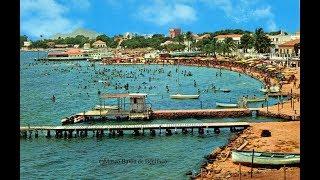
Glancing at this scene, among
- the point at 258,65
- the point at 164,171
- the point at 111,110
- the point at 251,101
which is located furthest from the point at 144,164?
the point at 258,65

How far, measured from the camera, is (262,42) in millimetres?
75750

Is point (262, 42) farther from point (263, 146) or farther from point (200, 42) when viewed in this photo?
point (263, 146)

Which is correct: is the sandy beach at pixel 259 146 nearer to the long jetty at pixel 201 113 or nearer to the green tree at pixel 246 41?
the long jetty at pixel 201 113

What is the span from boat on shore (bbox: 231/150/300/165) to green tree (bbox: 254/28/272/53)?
5652cm

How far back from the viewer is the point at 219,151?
73.0ft

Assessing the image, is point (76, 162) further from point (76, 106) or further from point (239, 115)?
point (76, 106)

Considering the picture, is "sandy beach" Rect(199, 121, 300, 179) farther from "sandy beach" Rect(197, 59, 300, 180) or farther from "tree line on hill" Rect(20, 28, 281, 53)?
"tree line on hill" Rect(20, 28, 281, 53)

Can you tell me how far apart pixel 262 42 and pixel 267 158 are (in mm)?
59102

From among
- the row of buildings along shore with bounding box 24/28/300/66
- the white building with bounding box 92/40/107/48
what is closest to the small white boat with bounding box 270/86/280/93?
the row of buildings along shore with bounding box 24/28/300/66

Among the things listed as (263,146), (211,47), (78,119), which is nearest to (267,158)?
(263,146)

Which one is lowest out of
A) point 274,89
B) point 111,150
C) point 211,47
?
point 111,150

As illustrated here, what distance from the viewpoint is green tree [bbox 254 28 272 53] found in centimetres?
7419

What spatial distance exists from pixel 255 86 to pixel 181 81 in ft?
41.3
